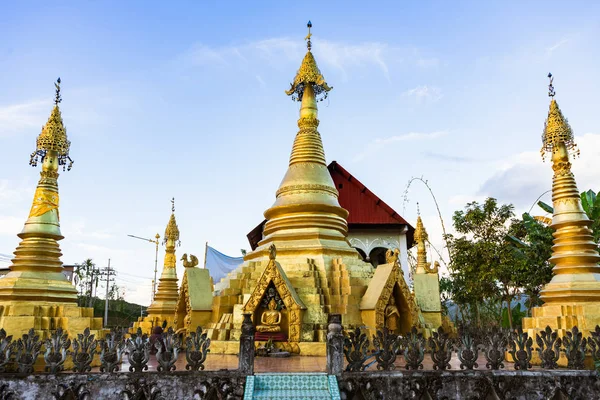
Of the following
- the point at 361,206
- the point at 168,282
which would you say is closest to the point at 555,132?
the point at 168,282

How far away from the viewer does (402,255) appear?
28.9 meters

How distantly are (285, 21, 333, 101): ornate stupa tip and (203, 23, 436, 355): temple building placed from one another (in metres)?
2.56

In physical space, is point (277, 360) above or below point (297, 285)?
below

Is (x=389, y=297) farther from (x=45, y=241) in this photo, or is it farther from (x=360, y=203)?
(x=360, y=203)

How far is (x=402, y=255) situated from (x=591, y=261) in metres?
18.1

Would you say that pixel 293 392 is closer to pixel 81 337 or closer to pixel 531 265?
pixel 81 337

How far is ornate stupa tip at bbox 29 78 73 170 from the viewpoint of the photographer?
12.4 meters

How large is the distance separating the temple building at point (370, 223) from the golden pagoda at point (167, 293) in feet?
36.5

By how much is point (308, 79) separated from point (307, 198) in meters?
4.37

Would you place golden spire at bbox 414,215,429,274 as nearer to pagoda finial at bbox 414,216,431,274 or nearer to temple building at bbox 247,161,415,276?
pagoda finial at bbox 414,216,431,274

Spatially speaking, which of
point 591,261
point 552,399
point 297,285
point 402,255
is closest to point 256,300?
point 297,285

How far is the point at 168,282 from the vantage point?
69.1ft

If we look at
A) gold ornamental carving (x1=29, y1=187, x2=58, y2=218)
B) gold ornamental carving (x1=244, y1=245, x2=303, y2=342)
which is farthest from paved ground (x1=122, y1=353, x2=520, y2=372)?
gold ornamental carving (x1=29, y1=187, x2=58, y2=218)

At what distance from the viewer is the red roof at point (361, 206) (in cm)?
2955
